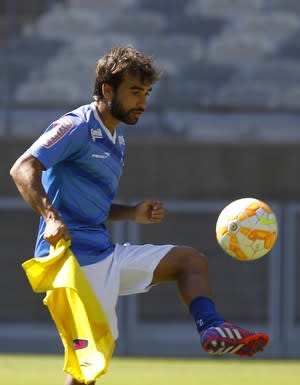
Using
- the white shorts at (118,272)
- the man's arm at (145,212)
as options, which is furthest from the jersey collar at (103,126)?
the white shorts at (118,272)

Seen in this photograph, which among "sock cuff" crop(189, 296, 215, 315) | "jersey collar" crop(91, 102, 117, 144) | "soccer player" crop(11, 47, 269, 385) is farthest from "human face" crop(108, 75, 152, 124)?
"sock cuff" crop(189, 296, 215, 315)

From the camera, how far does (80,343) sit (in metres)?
5.73

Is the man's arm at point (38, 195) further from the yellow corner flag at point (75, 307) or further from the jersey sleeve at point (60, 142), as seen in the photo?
the yellow corner flag at point (75, 307)

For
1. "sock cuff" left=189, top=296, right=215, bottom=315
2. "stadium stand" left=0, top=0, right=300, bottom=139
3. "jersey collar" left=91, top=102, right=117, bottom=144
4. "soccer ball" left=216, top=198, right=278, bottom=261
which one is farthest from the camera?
"stadium stand" left=0, top=0, right=300, bottom=139

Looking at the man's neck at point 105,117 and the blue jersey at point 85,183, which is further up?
the man's neck at point 105,117

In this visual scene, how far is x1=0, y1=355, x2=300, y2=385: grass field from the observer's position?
30.9ft

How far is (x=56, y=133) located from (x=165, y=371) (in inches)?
209

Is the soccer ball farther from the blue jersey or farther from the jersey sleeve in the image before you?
the jersey sleeve

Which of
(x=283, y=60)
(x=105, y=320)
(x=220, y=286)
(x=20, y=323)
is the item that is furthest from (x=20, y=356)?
(x=105, y=320)

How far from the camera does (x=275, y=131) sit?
46.2 ft

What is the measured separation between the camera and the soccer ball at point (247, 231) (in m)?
6.17

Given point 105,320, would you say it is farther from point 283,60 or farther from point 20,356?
point 283,60

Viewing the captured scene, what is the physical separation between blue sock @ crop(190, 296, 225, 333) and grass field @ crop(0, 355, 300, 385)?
354 centimetres

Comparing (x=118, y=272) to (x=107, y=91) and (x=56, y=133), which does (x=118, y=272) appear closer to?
(x=56, y=133)
